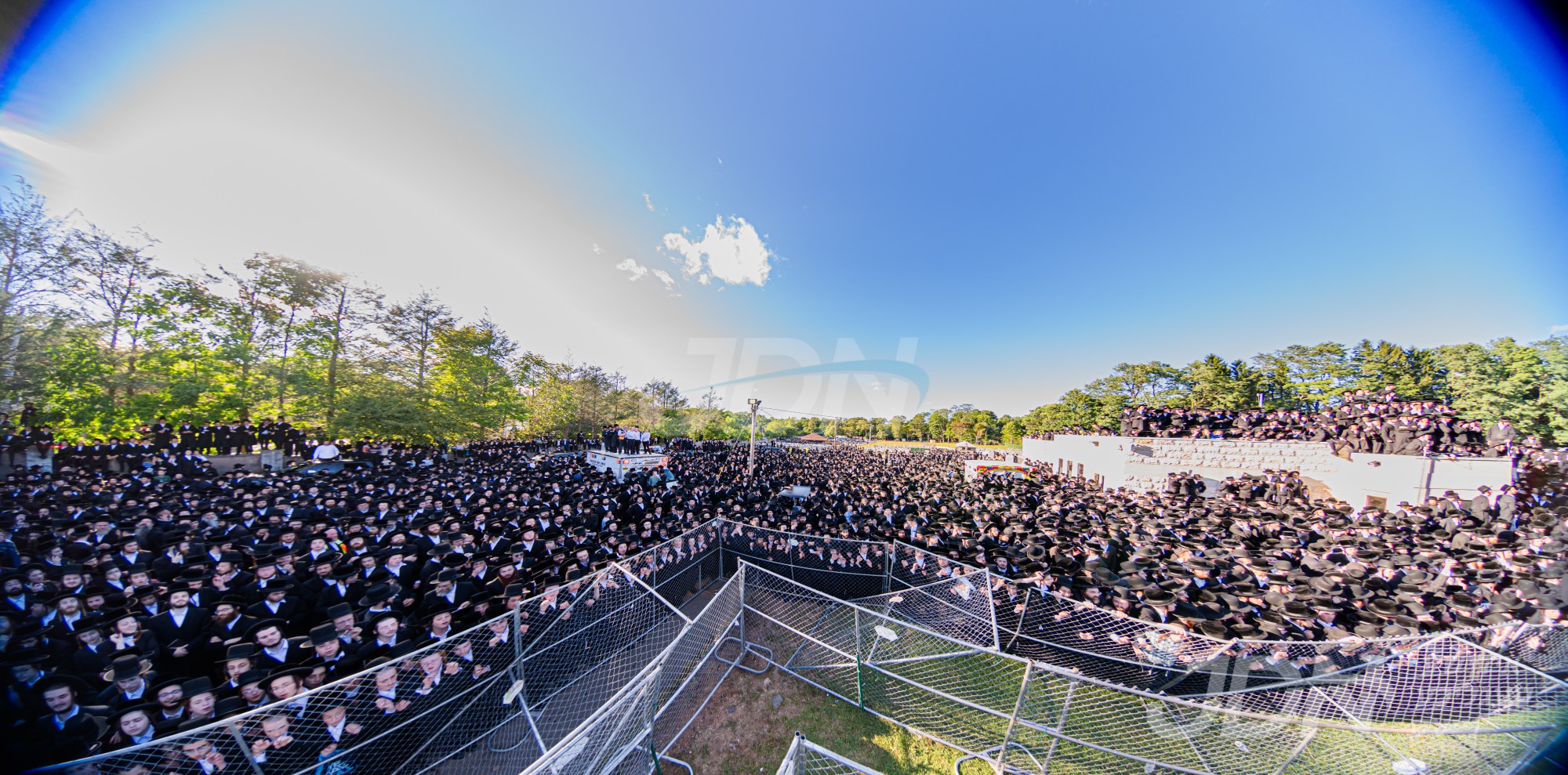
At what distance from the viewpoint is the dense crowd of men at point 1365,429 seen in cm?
1280

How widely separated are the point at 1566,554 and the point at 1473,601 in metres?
4.93

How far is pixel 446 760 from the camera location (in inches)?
155

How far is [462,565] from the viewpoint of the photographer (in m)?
6.73

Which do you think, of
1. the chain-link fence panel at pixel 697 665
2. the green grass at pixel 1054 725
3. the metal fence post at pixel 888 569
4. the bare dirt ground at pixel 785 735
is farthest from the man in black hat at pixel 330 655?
the metal fence post at pixel 888 569

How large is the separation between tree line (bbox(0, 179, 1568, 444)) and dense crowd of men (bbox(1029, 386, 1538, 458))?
4332 mm

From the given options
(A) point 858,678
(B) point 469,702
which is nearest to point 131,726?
(B) point 469,702

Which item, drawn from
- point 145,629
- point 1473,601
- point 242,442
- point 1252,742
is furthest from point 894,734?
point 242,442

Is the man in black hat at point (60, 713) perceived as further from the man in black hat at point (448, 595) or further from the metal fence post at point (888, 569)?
the metal fence post at point (888, 569)

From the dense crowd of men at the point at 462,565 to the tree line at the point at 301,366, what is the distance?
10.4ft

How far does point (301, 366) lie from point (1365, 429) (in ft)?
146

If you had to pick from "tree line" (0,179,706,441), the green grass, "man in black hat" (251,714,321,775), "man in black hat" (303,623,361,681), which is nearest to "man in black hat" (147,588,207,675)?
"man in black hat" (303,623,361,681)

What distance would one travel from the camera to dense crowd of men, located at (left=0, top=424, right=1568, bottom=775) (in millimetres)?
3662

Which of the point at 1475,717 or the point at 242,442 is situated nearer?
the point at 1475,717

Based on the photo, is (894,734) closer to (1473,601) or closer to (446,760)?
(446,760)
